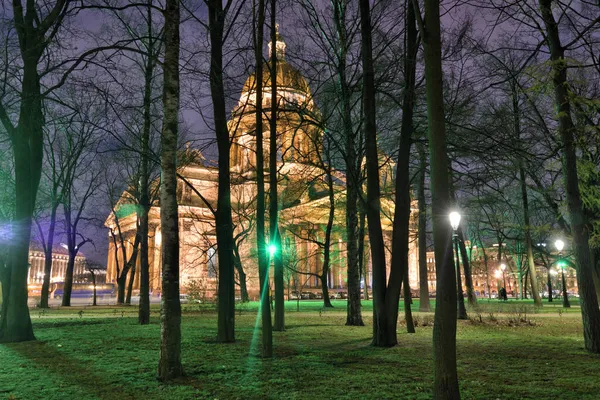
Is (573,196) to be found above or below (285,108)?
below

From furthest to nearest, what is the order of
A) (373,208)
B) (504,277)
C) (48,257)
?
(504,277) < (48,257) < (373,208)

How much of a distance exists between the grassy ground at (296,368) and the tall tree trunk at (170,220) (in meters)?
0.45

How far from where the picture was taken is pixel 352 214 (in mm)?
18094

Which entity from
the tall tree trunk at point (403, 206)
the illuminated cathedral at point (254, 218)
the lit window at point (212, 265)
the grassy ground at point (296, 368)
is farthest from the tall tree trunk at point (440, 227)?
the lit window at point (212, 265)

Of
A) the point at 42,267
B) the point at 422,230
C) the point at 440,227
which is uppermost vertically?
the point at 42,267

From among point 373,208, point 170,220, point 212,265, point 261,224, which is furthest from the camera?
point 212,265

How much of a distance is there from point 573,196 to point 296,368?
680 cm

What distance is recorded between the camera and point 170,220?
776 centimetres

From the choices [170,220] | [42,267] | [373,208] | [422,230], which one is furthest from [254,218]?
[42,267]

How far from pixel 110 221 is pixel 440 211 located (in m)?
49.9

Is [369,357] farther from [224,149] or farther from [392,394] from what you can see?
[224,149]

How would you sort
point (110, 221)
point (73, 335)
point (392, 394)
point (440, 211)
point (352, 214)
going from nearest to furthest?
1. point (440, 211)
2. point (392, 394)
3. point (73, 335)
4. point (352, 214)
5. point (110, 221)

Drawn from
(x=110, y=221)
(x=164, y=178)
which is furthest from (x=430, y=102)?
(x=110, y=221)

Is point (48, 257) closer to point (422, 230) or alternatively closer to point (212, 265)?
point (212, 265)
